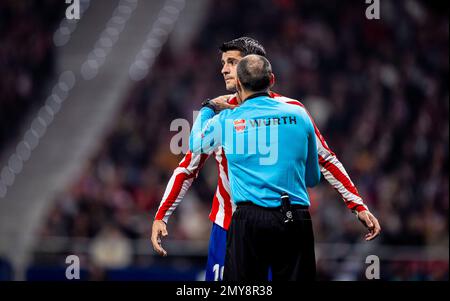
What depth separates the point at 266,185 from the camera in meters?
5.31

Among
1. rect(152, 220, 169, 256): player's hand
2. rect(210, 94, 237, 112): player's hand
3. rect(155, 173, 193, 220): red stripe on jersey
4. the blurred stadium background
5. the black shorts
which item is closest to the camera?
the black shorts

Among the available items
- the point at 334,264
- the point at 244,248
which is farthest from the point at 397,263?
the point at 244,248

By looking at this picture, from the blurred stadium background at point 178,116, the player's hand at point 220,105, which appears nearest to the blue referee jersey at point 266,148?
the player's hand at point 220,105

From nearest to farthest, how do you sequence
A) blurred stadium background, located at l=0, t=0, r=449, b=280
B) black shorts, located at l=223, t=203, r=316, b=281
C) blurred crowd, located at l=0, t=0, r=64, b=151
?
black shorts, located at l=223, t=203, r=316, b=281 → blurred stadium background, located at l=0, t=0, r=449, b=280 → blurred crowd, located at l=0, t=0, r=64, b=151

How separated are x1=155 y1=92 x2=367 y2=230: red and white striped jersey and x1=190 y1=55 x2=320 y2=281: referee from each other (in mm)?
369

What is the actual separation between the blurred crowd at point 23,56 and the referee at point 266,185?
10.4m

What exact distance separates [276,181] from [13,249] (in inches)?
329

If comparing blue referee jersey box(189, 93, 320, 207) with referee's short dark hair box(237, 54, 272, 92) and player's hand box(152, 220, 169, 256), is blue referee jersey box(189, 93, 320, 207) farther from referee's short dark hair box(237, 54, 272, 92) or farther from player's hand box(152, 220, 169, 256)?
player's hand box(152, 220, 169, 256)

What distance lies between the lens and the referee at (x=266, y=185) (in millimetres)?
5289

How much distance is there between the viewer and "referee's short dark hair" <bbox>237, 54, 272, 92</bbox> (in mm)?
5348

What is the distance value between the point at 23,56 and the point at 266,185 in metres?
11.9

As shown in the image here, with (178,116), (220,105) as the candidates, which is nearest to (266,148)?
(220,105)

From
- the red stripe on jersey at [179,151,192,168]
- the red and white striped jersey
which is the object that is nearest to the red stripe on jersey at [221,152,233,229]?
the red and white striped jersey

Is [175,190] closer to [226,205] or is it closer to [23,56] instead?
[226,205]
